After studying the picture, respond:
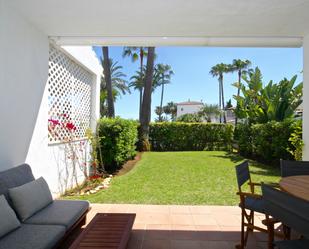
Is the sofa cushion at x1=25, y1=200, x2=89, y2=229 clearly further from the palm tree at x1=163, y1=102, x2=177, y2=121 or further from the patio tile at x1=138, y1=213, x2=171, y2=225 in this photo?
the palm tree at x1=163, y1=102, x2=177, y2=121

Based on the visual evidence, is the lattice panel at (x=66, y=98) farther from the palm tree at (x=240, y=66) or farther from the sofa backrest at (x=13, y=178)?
the palm tree at (x=240, y=66)

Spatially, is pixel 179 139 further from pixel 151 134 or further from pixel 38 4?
pixel 38 4

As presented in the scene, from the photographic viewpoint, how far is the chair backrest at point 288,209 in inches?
76.6

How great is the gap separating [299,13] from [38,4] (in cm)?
404

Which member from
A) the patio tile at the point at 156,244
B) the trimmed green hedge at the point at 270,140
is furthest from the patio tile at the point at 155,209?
the trimmed green hedge at the point at 270,140

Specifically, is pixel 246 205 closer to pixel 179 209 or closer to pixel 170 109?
pixel 179 209

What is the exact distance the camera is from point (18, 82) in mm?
4102

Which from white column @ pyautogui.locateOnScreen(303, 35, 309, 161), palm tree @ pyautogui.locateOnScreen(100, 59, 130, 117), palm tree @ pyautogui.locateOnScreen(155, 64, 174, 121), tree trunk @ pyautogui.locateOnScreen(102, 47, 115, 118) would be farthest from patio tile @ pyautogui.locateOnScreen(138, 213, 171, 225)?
palm tree @ pyautogui.locateOnScreen(155, 64, 174, 121)

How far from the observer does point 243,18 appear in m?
4.19

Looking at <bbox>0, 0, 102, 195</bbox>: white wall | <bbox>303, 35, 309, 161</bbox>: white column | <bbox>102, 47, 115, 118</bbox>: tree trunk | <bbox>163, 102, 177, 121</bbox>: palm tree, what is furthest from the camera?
<bbox>163, 102, 177, 121</bbox>: palm tree

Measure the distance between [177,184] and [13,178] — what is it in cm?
484

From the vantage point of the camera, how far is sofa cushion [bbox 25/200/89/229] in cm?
320

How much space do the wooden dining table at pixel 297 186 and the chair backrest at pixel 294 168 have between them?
64cm

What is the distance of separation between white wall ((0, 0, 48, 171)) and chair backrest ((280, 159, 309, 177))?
4.39m
